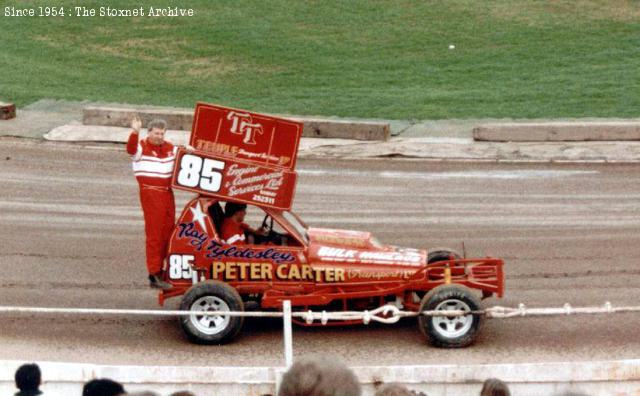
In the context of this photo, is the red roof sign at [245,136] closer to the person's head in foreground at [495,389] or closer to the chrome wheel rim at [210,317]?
the chrome wheel rim at [210,317]

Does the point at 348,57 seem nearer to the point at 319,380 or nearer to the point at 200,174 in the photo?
the point at 200,174

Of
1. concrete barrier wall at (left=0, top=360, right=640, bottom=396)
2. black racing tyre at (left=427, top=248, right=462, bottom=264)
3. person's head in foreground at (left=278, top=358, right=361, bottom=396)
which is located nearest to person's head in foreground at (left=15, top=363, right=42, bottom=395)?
person's head in foreground at (left=278, top=358, right=361, bottom=396)

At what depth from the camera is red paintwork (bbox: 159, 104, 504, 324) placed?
1207 centimetres

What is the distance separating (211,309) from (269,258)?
74cm

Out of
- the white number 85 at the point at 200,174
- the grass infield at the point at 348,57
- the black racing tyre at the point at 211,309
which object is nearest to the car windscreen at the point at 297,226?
the white number 85 at the point at 200,174

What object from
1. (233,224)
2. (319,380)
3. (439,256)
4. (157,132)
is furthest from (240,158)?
(319,380)

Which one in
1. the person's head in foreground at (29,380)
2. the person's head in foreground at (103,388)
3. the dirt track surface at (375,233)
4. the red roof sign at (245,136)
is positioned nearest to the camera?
the person's head in foreground at (103,388)

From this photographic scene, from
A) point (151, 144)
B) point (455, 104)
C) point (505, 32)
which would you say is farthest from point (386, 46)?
point (151, 144)

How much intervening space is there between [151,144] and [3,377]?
3.55 metres

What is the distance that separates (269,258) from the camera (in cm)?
1212

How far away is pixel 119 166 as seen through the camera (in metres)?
19.5

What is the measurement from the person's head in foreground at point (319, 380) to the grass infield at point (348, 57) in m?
17.9

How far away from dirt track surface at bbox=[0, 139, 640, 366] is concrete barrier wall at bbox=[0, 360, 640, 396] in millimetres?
1967

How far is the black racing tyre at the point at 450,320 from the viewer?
11.7 m
